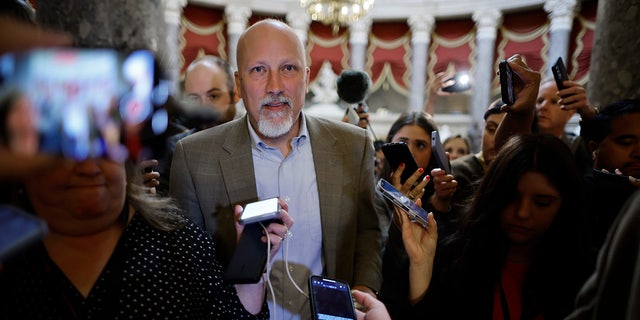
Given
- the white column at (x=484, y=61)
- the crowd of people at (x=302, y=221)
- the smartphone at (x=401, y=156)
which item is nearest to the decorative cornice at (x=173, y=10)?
the white column at (x=484, y=61)

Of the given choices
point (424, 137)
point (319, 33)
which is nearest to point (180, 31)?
point (319, 33)

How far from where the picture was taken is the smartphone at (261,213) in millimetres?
936

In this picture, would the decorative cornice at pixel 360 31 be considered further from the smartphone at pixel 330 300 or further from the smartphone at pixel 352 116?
the smartphone at pixel 330 300

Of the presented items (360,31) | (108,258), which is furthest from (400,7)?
(108,258)

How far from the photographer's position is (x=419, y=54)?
9086mm

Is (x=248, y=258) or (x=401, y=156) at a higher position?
(x=401, y=156)

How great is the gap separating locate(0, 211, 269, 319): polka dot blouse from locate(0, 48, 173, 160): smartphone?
25 cm

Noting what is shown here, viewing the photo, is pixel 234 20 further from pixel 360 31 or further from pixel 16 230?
pixel 16 230

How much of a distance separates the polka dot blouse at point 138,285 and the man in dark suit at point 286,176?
40 cm

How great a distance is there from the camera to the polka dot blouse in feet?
2.31

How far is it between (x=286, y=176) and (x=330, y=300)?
528 millimetres

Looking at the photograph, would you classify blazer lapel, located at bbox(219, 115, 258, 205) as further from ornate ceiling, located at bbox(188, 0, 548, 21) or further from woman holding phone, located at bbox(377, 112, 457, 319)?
ornate ceiling, located at bbox(188, 0, 548, 21)

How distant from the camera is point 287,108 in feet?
4.41

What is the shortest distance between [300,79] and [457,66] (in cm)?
858
